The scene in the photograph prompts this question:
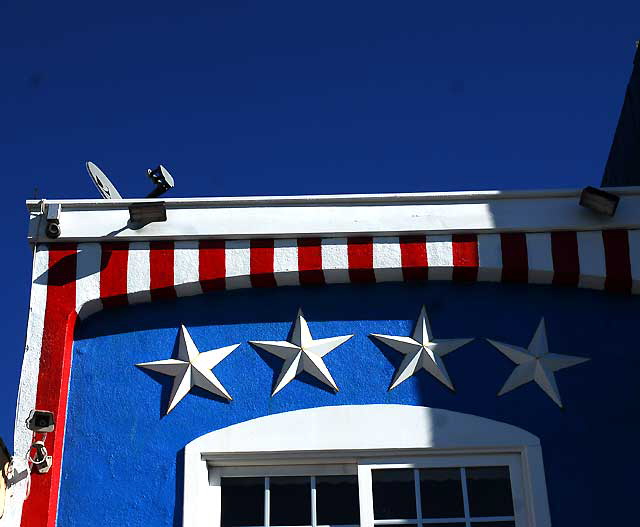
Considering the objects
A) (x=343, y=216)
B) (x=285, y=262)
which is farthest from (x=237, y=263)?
(x=343, y=216)

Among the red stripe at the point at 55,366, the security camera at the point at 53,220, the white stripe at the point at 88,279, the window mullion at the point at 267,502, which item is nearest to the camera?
the red stripe at the point at 55,366

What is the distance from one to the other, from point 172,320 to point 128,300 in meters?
0.28

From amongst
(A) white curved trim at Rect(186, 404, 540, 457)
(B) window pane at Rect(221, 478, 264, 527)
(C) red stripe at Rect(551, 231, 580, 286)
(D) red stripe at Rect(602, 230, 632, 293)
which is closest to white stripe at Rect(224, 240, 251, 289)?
(A) white curved trim at Rect(186, 404, 540, 457)

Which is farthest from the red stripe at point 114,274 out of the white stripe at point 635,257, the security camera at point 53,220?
the white stripe at point 635,257

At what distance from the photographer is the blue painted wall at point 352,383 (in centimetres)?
628

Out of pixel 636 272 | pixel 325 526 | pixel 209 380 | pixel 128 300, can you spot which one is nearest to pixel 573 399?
pixel 636 272

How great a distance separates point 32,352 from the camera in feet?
21.8

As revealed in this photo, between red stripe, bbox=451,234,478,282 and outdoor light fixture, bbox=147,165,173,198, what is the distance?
1750mm

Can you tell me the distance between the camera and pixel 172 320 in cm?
684

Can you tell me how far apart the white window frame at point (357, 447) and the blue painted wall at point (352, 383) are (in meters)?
0.09

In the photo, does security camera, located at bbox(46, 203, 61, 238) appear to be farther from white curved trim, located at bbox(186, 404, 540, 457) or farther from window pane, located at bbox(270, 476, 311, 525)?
window pane, located at bbox(270, 476, 311, 525)

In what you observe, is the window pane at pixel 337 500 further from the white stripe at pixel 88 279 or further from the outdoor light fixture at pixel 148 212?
the outdoor light fixture at pixel 148 212

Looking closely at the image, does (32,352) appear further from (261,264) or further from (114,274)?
(261,264)

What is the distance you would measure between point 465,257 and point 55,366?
2.39m
